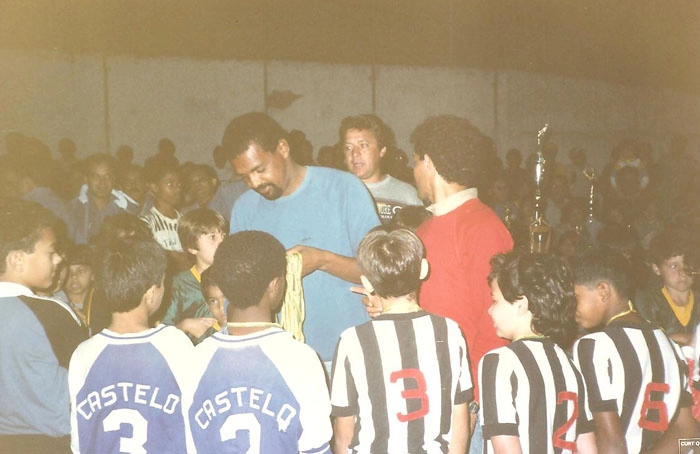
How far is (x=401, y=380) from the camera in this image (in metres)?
2.16

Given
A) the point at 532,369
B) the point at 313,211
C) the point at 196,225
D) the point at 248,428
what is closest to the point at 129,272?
the point at 248,428

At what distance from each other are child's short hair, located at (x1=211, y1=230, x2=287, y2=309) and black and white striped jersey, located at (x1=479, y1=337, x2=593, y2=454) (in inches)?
29.3

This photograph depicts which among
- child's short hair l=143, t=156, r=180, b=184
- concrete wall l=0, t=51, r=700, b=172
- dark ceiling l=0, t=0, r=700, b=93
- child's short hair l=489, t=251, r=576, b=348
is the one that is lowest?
child's short hair l=489, t=251, r=576, b=348

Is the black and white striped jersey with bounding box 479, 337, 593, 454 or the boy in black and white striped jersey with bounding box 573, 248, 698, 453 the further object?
the boy in black and white striped jersey with bounding box 573, 248, 698, 453

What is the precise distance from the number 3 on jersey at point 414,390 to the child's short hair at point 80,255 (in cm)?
243

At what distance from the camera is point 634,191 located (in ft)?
20.6

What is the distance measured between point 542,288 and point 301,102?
5.73 meters

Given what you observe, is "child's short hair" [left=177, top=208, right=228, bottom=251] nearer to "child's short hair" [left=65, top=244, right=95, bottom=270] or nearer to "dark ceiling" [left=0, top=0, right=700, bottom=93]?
"child's short hair" [left=65, top=244, right=95, bottom=270]

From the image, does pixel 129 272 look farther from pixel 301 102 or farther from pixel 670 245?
pixel 301 102

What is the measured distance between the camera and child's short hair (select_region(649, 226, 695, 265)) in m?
3.47

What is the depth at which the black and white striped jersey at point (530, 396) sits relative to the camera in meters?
2.13

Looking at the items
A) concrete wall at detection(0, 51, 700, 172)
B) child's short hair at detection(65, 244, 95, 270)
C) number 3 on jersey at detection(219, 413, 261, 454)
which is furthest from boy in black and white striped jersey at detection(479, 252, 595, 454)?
concrete wall at detection(0, 51, 700, 172)

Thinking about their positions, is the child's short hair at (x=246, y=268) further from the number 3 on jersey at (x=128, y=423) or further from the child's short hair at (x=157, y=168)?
the child's short hair at (x=157, y=168)

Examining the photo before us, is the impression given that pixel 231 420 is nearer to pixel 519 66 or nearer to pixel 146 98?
pixel 146 98
